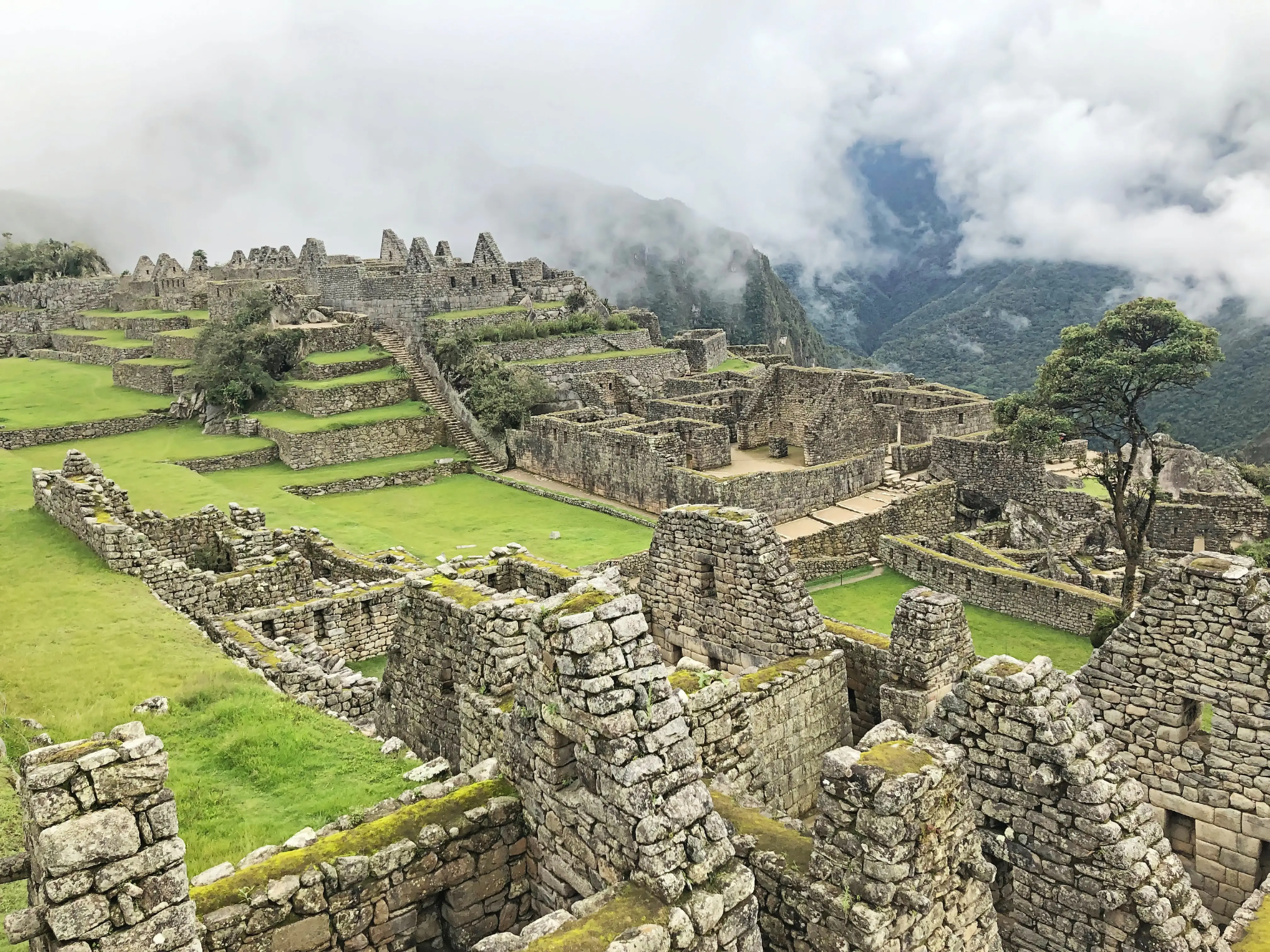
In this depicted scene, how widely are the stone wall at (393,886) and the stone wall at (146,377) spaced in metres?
36.1

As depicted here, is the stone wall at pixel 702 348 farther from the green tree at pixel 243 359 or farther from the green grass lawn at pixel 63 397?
the green grass lawn at pixel 63 397

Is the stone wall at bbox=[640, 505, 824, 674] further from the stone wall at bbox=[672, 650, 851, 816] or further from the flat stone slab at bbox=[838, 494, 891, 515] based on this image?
the flat stone slab at bbox=[838, 494, 891, 515]

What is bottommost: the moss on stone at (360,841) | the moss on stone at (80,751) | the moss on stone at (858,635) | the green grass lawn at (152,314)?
the moss on stone at (858,635)

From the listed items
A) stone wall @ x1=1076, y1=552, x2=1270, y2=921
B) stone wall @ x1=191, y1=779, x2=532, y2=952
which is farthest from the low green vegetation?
stone wall @ x1=1076, y1=552, x2=1270, y2=921

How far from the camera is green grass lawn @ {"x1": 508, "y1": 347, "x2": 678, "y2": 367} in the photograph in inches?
1309

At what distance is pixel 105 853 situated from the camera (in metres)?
3.00

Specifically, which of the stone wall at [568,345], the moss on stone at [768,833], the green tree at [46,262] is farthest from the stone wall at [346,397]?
the green tree at [46,262]

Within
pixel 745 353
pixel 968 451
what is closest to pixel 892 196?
pixel 745 353

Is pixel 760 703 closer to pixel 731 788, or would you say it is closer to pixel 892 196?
pixel 731 788

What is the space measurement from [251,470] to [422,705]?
77.5 ft

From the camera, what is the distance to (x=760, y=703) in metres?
6.34

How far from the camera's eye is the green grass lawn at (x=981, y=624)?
1468 cm

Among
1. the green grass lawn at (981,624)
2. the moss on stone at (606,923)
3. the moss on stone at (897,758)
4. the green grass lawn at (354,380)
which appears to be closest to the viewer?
the moss on stone at (606,923)

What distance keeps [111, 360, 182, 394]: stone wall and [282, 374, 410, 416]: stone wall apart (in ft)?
23.5
